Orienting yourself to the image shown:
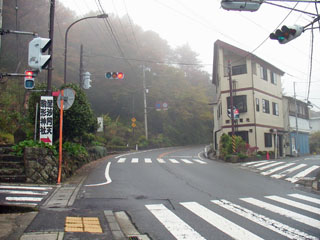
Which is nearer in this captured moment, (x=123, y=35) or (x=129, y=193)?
(x=129, y=193)

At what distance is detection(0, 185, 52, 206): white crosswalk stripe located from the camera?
24.7 ft

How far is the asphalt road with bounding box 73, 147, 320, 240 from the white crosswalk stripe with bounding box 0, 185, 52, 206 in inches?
42.4

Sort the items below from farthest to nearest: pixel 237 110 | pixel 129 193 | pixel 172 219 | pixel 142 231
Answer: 1. pixel 237 110
2. pixel 129 193
3. pixel 172 219
4. pixel 142 231

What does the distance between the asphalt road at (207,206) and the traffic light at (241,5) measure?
17.9 ft

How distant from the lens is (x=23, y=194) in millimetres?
8414

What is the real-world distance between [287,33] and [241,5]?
74.1 inches

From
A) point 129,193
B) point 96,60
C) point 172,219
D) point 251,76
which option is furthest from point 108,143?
point 172,219

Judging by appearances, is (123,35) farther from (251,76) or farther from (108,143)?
(251,76)

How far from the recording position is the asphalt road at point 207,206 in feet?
18.5

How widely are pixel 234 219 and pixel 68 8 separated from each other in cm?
4057

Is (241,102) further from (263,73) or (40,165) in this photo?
(40,165)

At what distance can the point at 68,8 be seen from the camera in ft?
133

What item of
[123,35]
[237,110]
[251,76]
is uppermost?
[123,35]

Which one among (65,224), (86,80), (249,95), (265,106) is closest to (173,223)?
(65,224)
